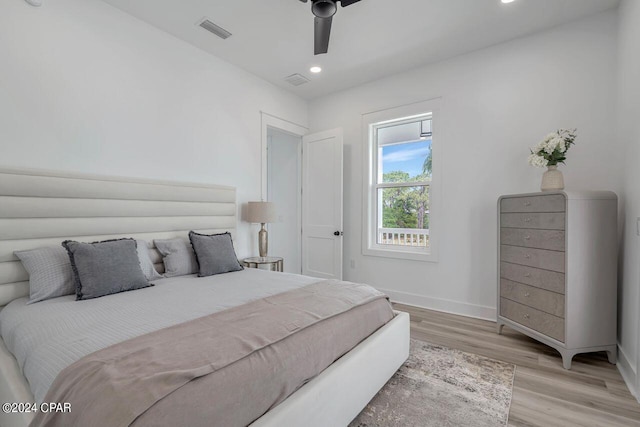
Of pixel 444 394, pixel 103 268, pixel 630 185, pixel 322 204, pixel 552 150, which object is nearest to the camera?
pixel 444 394

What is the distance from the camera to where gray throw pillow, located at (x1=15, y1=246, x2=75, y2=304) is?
6.30 ft

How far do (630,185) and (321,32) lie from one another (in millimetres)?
2581

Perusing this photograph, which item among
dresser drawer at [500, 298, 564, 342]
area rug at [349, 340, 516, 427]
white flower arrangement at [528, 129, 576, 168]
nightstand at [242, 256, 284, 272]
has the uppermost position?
white flower arrangement at [528, 129, 576, 168]

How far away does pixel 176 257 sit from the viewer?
8.87 ft

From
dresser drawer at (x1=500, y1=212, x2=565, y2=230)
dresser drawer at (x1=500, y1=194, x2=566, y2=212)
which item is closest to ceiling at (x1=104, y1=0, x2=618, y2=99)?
dresser drawer at (x1=500, y1=194, x2=566, y2=212)

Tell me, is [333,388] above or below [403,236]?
below

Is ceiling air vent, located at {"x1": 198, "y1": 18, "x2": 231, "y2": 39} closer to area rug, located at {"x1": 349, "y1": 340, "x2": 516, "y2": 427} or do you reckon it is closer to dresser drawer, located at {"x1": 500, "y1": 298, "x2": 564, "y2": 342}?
area rug, located at {"x1": 349, "y1": 340, "x2": 516, "y2": 427}

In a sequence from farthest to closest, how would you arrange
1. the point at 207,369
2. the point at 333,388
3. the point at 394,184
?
the point at 394,184
the point at 333,388
the point at 207,369

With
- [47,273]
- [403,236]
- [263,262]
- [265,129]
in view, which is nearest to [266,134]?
[265,129]

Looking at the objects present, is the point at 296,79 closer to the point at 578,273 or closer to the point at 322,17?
the point at 322,17

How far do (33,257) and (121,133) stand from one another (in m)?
1.21

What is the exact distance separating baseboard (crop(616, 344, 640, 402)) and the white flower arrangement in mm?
1536

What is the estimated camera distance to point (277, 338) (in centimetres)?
132

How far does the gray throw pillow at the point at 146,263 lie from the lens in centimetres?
244
